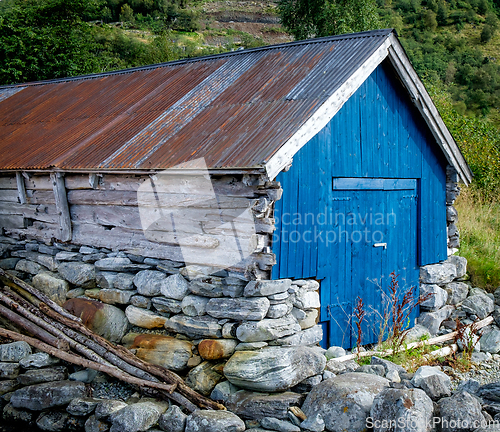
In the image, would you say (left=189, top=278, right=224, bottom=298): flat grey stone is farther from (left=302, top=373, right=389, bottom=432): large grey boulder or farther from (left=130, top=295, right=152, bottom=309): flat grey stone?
(left=302, top=373, right=389, bottom=432): large grey boulder

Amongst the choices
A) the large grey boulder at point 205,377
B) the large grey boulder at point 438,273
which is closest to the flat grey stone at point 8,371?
the large grey boulder at point 205,377

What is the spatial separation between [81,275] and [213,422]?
349 cm

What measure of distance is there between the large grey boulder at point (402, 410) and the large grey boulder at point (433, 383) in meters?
0.38

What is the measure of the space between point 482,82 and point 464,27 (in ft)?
54.3

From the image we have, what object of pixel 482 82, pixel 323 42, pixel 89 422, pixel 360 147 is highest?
pixel 482 82

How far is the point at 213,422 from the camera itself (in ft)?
17.0

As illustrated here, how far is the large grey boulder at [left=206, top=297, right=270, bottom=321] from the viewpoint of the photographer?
6.02 m

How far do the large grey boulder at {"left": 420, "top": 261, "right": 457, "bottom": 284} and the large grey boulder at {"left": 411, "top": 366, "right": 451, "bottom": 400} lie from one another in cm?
321

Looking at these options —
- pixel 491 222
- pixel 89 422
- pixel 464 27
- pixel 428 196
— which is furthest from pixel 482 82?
pixel 89 422

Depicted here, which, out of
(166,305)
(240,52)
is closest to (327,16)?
(240,52)

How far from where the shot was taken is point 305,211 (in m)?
6.67

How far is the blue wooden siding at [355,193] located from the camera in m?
6.57

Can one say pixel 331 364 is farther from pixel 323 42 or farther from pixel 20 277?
pixel 20 277

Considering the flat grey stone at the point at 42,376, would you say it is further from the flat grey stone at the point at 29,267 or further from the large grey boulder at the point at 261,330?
the flat grey stone at the point at 29,267
